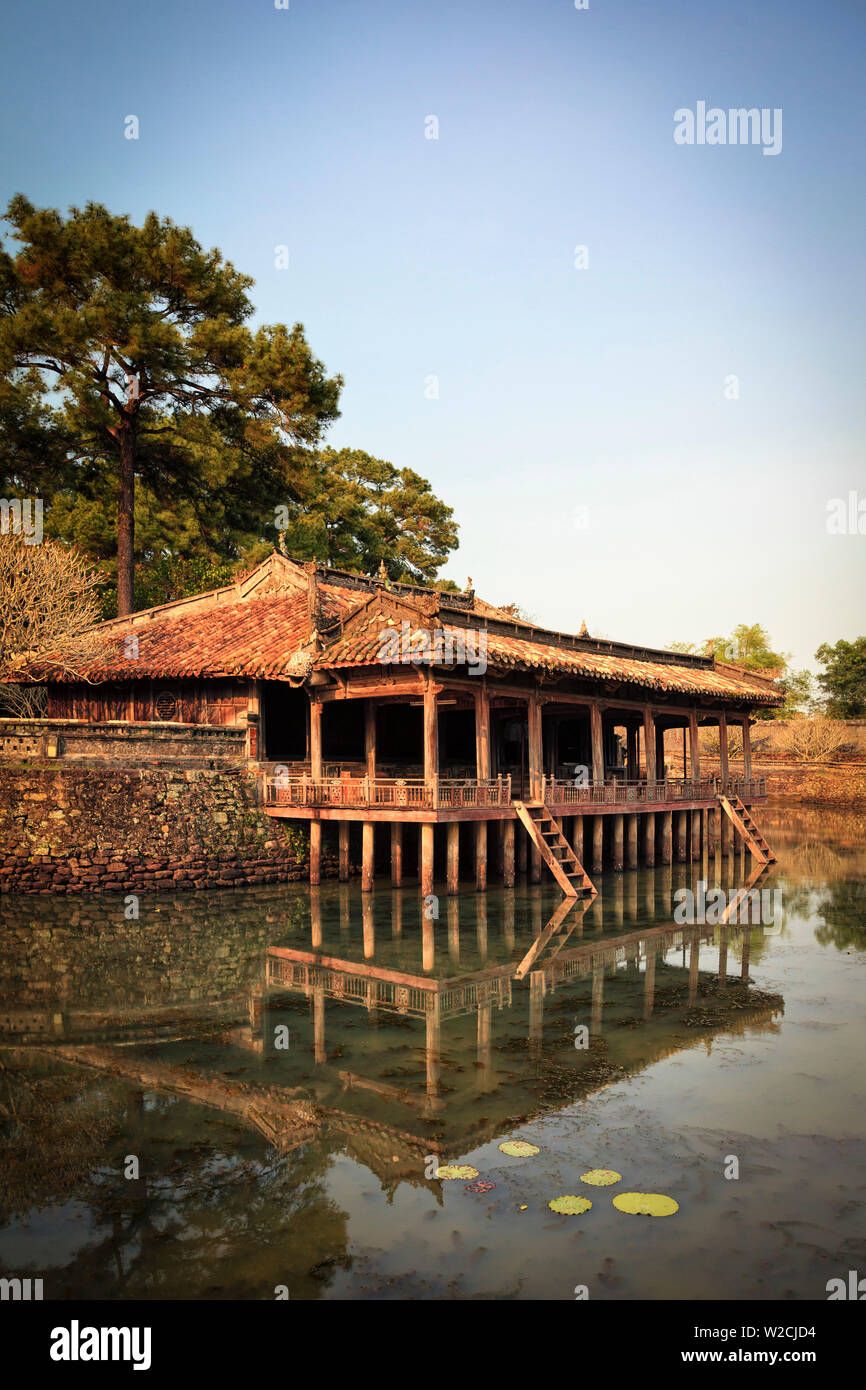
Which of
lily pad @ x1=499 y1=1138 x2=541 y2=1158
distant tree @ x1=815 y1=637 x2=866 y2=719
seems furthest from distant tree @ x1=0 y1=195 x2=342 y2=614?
distant tree @ x1=815 y1=637 x2=866 y2=719

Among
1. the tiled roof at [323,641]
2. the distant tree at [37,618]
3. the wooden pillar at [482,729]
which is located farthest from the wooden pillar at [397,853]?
the distant tree at [37,618]

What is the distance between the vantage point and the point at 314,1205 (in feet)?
22.8

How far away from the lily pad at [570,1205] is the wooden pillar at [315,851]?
52.6ft

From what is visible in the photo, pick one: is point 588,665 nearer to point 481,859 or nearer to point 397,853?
point 481,859

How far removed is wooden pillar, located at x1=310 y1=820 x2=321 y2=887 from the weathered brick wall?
37.3 inches

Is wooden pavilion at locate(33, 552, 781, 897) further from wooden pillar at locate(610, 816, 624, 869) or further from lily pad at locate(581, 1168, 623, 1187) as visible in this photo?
lily pad at locate(581, 1168, 623, 1187)

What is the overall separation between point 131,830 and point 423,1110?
13.8 metres

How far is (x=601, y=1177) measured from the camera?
24.1ft

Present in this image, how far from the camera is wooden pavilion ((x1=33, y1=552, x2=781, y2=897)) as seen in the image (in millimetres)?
20734

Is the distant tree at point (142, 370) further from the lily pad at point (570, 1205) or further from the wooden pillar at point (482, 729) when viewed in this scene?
the lily pad at point (570, 1205)

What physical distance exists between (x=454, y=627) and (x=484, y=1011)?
9951mm

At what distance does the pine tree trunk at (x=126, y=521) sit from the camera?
33375 mm
